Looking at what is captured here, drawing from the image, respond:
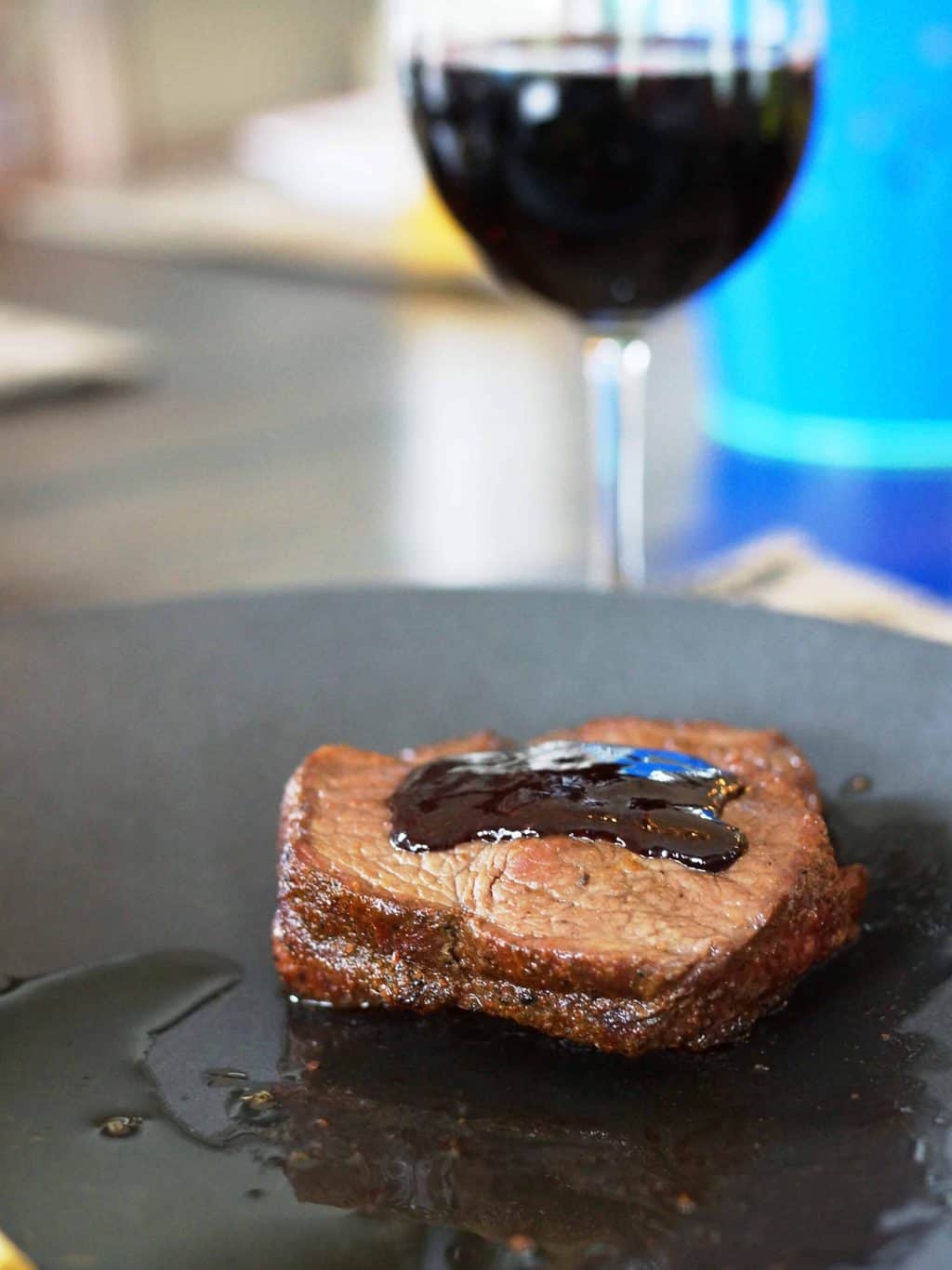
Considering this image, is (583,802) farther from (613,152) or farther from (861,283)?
(861,283)

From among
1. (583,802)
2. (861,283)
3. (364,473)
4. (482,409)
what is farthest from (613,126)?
(482,409)

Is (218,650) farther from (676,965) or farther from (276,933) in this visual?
(676,965)

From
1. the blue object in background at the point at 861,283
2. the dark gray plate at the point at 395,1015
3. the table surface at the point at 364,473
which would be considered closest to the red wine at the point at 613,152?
the table surface at the point at 364,473

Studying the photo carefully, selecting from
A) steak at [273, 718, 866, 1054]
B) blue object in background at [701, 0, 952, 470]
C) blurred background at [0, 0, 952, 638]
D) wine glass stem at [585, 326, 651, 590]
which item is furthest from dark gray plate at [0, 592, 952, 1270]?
blue object in background at [701, 0, 952, 470]

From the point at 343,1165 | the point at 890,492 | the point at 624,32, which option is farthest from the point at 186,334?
the point at 343,1165

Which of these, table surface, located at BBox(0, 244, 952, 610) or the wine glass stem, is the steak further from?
table surface, located at BBox(0, 244, 952, 610)

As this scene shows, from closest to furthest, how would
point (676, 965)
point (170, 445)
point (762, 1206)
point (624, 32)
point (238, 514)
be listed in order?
point (762, 1206) → point (676, 965) → point (624, 32) → point (238, 514) → point (170, 445)
